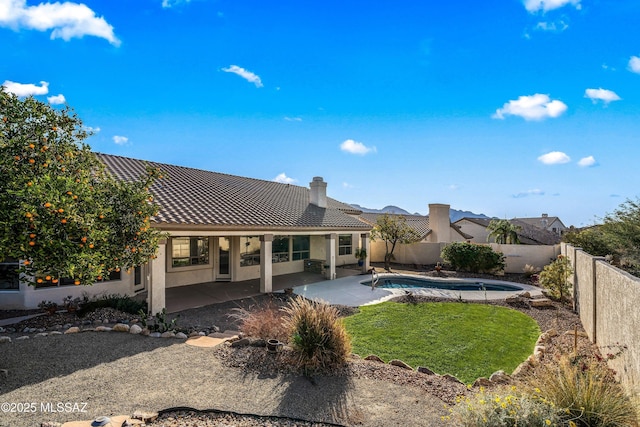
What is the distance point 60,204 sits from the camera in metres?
4.92

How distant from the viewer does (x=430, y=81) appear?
628 inches

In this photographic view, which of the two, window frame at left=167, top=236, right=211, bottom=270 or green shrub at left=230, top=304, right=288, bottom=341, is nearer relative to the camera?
green shrub at left=230, top=304, right=288, bottom=341

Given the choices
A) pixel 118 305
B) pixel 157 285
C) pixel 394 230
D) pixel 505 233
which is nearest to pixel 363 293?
pixel 394 230

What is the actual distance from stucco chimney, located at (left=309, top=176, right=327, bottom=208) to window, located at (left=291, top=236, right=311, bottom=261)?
9.30 feet

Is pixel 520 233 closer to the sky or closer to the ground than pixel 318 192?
closer to the ground

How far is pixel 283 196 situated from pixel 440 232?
16348mm

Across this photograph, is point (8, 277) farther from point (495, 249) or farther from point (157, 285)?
point (495, 249)

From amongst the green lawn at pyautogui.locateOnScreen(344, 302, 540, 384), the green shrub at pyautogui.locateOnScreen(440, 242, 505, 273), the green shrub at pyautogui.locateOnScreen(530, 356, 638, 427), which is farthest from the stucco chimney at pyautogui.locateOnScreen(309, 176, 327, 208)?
the green shrub at pyautogui.locateOnScreen(530, 356, 638, 427)

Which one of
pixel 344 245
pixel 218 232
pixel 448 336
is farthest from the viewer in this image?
pixel 344 245

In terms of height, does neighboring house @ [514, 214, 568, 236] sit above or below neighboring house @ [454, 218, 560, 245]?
above

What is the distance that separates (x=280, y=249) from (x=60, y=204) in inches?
625

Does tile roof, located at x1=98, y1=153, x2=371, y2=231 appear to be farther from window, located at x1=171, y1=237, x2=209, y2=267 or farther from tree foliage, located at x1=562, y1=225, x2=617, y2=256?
tree foliage, located at x1=562, y1=225, x2=617, y2=256

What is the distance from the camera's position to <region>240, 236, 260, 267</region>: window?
18.2 meters

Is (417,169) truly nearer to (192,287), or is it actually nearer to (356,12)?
(356,12)
